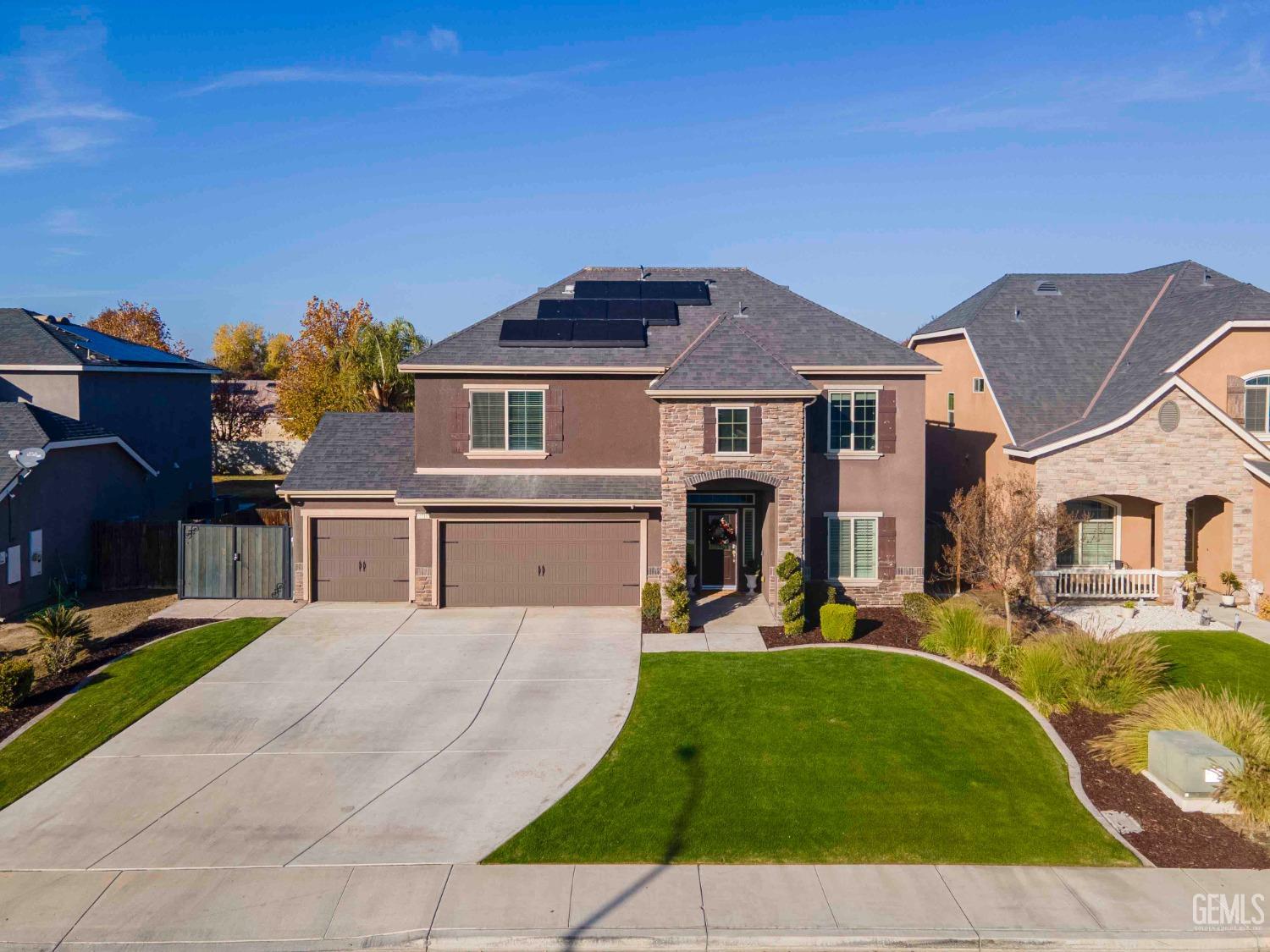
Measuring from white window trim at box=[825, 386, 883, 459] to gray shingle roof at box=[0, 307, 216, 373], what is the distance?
831 inches

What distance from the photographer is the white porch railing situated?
21875 mm

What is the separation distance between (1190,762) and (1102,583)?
36.0ft

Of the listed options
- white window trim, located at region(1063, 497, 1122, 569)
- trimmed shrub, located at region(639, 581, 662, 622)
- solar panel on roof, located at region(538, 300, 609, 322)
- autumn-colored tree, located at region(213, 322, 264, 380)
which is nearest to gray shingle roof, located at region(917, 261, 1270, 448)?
white window trim, located at region(1063, 497, 1122, 569)

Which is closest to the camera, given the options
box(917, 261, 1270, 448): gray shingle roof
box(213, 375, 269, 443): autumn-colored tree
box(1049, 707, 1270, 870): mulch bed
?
box(1049, 707, 1270, 870): mulch bed

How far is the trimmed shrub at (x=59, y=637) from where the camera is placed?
16.8 m

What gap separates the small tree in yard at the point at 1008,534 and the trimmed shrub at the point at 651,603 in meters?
6.71

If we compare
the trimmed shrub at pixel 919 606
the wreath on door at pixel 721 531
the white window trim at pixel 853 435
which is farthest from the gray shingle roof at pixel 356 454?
the trimmed shrub at pixel 919 606

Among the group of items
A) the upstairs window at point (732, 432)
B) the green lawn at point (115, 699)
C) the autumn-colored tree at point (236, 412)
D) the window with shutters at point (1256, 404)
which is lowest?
the green lawn at point (115, 699)

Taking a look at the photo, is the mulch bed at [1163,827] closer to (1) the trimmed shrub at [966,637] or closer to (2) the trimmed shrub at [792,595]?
(1) the trimmed shrub at [966,637]

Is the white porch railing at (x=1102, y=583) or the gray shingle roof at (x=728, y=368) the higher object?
the gray shingle roof at (x=728, y=368)

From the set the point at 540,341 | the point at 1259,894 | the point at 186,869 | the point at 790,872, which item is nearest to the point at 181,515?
the point at 540,341

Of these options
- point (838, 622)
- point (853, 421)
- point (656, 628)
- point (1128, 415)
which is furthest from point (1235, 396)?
point (656, 628)

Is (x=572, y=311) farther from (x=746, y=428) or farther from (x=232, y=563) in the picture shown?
(x=232, y=563)

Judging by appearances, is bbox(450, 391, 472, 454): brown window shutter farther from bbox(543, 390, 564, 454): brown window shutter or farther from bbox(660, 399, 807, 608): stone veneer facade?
bbox(660, 399, 807, 608): stone veneer facade
